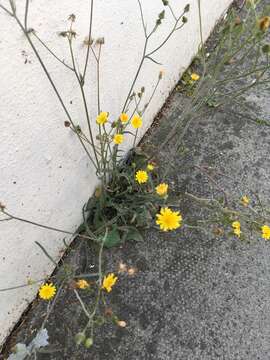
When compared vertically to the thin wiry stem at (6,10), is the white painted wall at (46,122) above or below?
below


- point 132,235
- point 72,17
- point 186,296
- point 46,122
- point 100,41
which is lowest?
point 186,296

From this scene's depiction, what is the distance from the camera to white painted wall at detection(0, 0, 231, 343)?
1.09 meters

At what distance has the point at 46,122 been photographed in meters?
1.28

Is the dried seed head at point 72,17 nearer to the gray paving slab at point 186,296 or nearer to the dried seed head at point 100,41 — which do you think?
the dried seed head at point 100,41

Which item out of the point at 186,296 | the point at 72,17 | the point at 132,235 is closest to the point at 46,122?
the point at 72,17

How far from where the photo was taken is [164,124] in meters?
2.29

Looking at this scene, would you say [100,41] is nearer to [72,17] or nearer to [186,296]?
[72,17]

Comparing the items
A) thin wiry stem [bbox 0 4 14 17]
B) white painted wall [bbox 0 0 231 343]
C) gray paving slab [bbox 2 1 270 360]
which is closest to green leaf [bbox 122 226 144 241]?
gray paving slab [bbox 2 1 270 360]

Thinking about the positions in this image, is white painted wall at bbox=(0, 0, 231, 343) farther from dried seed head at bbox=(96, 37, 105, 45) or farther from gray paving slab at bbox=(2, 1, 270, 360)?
gray paving slab at bbox=(2, 1, 270, 360)

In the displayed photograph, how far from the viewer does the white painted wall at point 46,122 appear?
1.09m

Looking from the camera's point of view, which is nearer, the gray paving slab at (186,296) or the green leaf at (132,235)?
the gray paving slab at (186,296)

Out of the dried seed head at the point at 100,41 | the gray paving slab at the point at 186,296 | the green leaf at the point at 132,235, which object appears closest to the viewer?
the dried seed head at the point at 100,41

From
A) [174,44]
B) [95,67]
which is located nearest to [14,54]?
[95,67]

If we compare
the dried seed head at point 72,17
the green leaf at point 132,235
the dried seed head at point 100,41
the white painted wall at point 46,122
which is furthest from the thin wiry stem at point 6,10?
the green leaf at point 132,235
